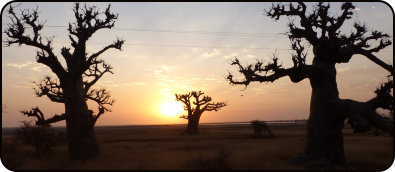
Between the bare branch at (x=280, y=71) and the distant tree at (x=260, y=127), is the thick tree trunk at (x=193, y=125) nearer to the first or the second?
the distant tree at (x=260, y=127)

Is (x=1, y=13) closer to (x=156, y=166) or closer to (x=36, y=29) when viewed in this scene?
(x=36, y=29)

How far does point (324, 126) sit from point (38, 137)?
582 inches

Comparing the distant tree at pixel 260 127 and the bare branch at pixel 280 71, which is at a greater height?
the bare branch at pixel 280 71

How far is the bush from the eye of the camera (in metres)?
16.9

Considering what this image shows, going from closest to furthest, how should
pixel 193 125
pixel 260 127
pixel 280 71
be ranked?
pixel 280 71 → pixel 260 127 → pixel 193 125

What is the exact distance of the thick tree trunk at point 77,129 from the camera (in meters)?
13.1

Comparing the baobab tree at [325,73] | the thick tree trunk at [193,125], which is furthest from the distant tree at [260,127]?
the baobab tree at [325,73]

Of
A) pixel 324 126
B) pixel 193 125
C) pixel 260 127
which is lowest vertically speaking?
pixel 260 127

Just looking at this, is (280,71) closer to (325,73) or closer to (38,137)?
(325,73)

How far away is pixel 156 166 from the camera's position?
10719mm

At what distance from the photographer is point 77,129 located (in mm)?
13219

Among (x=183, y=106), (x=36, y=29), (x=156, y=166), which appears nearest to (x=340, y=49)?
(x=156, y=166)

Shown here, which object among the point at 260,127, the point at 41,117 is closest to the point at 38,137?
the point at 41,117

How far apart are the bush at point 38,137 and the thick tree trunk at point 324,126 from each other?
13204mm
